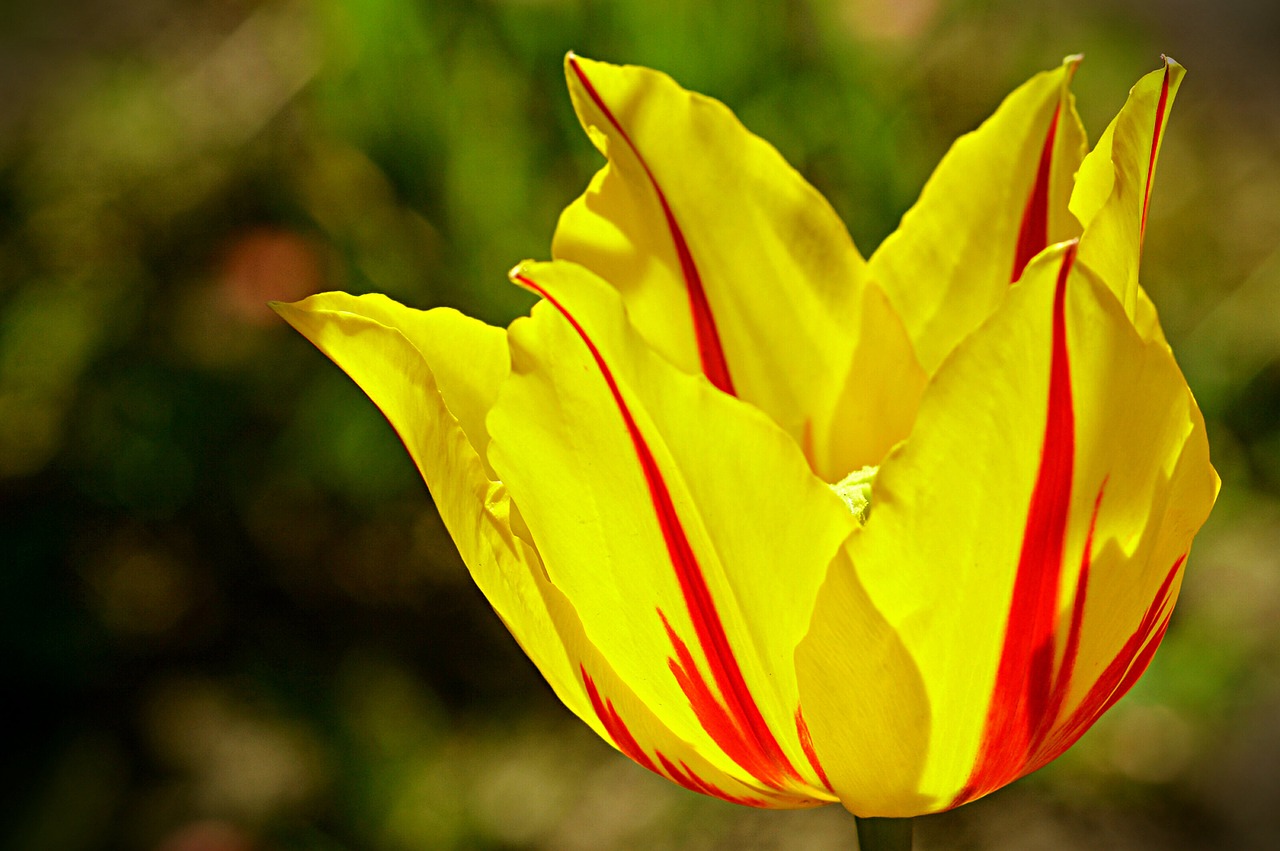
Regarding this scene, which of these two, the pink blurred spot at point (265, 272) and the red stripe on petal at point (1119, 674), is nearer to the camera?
the red stripe on petal at point (1119, 674)

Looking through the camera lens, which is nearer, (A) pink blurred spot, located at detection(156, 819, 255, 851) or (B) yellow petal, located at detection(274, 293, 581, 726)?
(B) yellow petal, located at detection(274, 293, 581, 726)

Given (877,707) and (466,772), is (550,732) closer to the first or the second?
(466,772)

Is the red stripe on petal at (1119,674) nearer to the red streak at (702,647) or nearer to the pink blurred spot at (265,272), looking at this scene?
the red streak at (702,647)

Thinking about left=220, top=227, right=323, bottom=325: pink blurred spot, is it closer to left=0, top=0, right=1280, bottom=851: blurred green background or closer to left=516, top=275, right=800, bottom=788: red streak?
left=0, top=0, right=1280, bottom=851: blurred green background

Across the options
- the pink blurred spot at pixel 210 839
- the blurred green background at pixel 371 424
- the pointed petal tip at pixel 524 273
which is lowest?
the pink blurred spot at pixel 210 839

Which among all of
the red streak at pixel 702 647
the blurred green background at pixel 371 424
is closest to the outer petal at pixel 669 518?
the red streak at pixel 702 647

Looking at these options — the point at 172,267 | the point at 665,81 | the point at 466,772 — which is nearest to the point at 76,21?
the point at 172,267

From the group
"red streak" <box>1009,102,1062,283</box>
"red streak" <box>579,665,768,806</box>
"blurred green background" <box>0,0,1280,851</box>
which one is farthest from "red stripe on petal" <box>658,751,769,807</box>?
"blurred green background" <box>0,0,1280,851</box>
